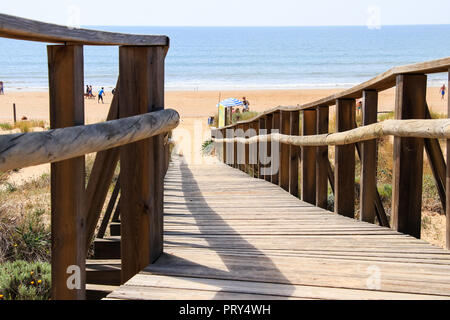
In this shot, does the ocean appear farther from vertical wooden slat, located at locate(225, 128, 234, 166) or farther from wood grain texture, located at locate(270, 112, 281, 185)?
wood grain texture, located at locate(270, 112, 281, 185)

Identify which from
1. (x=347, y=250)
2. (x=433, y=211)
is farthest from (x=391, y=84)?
(x=433, y=211)

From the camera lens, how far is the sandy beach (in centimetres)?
3488

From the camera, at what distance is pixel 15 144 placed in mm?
1546

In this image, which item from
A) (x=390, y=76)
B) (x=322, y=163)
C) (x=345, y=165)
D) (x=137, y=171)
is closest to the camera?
(x=137, y=171)

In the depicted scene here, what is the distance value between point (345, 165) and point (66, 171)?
3.12 meters

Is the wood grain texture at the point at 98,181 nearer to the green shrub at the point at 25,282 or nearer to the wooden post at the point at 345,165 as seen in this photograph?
the green shrub at the point at 25,282

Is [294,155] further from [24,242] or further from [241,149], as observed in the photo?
[241,149]

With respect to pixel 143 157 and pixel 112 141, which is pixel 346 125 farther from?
pixel 112 141

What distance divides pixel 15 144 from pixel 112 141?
66cm

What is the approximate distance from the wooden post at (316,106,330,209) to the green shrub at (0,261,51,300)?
2507 mm

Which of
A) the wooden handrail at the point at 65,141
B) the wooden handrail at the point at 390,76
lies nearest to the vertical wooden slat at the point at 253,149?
the wooden handrail at the point at 390,76

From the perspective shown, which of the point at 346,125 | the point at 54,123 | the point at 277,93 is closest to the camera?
the point at 54,123

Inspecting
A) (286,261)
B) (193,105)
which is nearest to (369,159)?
(286,261)

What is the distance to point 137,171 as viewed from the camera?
2.85m
